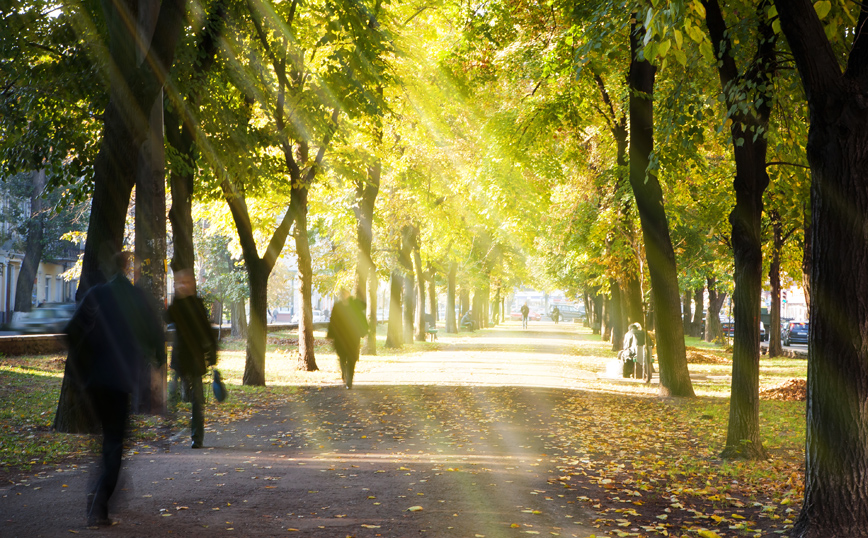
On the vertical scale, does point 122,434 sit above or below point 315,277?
below

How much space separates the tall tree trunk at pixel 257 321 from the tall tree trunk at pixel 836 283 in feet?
41.0

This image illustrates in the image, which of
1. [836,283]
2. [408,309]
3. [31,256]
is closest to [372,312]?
[408,309]

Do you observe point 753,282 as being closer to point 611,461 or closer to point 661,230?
point 611,461

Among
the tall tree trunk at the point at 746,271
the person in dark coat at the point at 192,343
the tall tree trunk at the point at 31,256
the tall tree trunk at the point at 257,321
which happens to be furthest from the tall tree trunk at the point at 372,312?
the tall tree trunk at the point at 31,256

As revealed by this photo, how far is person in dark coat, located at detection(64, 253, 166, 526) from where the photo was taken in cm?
581

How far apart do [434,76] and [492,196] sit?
4.29m

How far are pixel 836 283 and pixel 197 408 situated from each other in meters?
7.03

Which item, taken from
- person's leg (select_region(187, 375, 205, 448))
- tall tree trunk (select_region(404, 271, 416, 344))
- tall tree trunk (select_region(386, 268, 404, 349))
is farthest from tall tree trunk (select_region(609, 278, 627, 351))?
person's leg (select_region(187, 375, 205, 448))

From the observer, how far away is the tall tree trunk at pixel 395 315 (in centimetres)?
3167

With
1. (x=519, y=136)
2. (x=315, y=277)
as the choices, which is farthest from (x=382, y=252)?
(x=519, y=136)

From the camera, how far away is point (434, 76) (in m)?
23.5

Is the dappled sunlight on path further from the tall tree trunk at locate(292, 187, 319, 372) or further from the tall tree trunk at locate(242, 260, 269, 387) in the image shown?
the tall tree trunk at locate(242, 260, 269, 387)

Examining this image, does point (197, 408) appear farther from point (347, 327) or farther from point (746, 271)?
point (746, 271)

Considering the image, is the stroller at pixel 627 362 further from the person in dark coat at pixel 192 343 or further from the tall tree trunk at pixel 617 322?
the person in dark coat at pixel 192 343
